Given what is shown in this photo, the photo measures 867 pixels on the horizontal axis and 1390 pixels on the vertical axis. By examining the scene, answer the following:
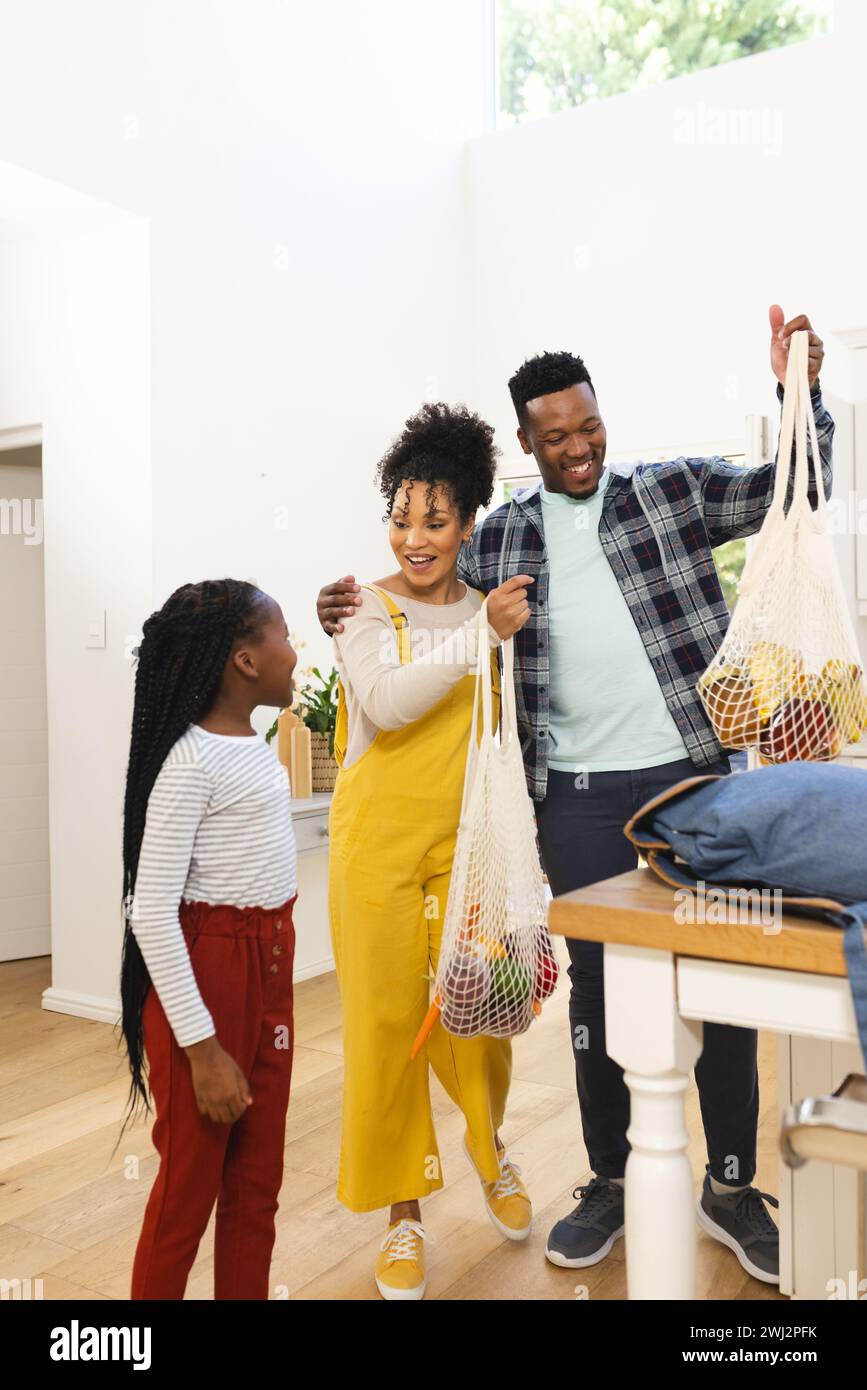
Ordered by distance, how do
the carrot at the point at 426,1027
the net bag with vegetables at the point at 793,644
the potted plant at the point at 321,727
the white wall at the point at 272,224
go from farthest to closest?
the potted plant at the point at 321,727, the white wall at the point at 272,224, the carrot at the point at 426,1027, the net bag with vegetables at the point at 793,644

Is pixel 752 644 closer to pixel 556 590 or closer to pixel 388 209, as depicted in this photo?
pixel 556 590

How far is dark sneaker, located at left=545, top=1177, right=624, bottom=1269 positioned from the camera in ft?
6.17

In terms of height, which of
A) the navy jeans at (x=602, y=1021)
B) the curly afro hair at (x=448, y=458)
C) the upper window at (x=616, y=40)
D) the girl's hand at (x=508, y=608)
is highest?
the upper window at (x=616, y=40)

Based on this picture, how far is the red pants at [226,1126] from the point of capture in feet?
4.31

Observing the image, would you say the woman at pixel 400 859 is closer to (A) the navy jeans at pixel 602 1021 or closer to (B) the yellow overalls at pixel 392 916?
(B) the yellow overalls at pixel 392 916

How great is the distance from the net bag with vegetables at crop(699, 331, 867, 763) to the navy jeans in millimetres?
404

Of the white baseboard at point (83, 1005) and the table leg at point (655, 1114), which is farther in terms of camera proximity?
the white baseboard at point (83, 1005)

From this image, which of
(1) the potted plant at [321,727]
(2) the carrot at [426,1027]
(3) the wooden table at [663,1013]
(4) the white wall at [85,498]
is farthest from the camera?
(1) the potted plant at [321,727]

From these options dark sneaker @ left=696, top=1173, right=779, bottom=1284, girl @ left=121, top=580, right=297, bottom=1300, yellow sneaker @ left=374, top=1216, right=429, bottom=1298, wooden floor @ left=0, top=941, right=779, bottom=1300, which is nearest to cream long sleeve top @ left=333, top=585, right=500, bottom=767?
girl @ left=121, top=580, right=297, bottom=1300

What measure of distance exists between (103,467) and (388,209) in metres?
1.76

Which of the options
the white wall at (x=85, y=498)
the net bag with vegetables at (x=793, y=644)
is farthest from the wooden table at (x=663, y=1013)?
the white wall at (x=85, y=498)

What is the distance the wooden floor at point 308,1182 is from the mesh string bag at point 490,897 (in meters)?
0.56

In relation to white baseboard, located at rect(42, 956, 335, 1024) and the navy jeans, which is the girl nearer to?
the navy jeans

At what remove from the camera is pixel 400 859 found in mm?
1742
